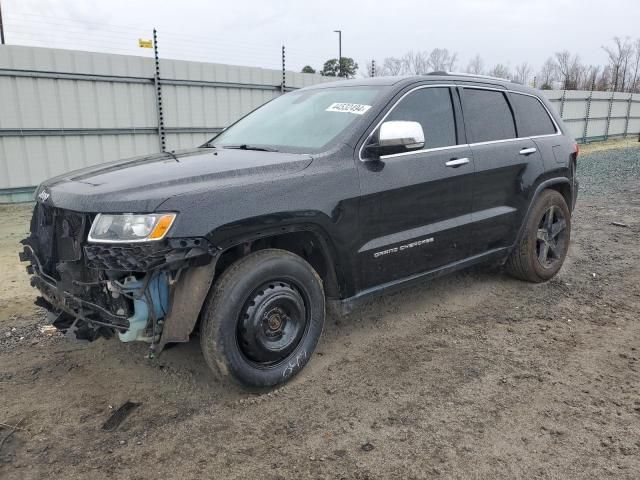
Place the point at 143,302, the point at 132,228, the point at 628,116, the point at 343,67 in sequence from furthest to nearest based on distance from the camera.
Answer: the point at 343,67 → the point at 628,116 → the point at 143,302 → the point at 132,228

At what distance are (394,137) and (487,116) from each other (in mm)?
1494

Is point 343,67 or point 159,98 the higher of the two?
point 343,67

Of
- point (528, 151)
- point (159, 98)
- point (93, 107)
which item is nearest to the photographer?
point (528, 151)

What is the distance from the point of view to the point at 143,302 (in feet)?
8.79

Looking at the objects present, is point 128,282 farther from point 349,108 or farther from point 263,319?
point 349,108

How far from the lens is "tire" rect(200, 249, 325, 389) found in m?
2.77

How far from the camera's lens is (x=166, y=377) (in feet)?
10.7

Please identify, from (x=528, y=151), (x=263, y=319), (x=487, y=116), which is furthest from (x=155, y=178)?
(x=528, y=151)

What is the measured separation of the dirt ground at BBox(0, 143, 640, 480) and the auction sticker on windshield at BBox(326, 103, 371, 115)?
1650 mm

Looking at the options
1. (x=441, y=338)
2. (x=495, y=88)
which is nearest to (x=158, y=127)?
(x=495, y=88)

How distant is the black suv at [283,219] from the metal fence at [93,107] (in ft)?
22.4

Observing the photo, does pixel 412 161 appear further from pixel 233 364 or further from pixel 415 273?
pixel 233 364

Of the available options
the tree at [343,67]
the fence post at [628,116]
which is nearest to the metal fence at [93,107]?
the fence post at [628,116]

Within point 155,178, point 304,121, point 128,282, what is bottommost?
point 128,282
